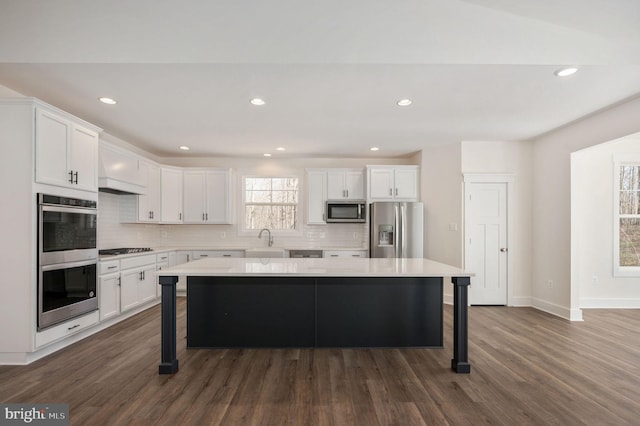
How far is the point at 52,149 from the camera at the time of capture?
10.1 ft

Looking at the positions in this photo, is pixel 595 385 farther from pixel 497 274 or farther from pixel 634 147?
pixel 634 147

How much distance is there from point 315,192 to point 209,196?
1937mm

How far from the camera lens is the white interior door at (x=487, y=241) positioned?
5.05 metres

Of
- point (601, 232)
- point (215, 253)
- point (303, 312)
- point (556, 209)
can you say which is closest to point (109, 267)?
point (215, 253)

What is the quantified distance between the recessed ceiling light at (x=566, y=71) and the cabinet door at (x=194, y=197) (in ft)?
17.2

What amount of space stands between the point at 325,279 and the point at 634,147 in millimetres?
5303

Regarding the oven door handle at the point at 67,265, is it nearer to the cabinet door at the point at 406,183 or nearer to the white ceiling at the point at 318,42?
the white ceiling at the point at 318,42

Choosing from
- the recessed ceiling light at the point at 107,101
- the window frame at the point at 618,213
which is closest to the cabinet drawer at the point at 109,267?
the recessed ceiling light at the point at 107,101

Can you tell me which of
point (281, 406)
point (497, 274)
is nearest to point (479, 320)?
point (497, 274)

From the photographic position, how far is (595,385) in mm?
2533

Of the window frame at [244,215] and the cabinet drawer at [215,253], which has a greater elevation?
the window frame at [244,215]

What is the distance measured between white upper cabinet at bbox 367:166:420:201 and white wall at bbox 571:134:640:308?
2.48 m

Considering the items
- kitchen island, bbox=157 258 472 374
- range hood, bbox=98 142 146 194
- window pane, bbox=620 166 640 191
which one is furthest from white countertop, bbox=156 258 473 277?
window pane, bbox=620 166 640 191

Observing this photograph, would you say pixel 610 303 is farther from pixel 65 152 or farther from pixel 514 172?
pixel 65 152
